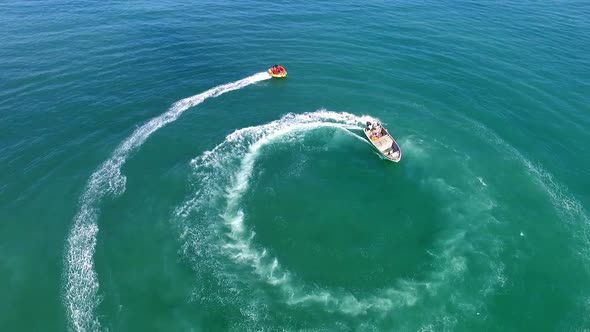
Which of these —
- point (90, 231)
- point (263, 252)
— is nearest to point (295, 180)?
point (263, 252)

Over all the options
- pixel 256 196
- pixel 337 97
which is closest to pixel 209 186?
pixel 256 196

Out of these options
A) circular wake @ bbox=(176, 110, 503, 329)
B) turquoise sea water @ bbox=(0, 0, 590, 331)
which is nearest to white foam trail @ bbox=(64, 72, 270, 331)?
turquoise sea water @ bbox=(0, 0, 590, 331)

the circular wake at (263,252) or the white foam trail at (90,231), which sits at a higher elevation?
the circular wake at (263,252)

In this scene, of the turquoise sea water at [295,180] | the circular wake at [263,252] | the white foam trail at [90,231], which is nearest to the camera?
the white foam trail at [90,231]

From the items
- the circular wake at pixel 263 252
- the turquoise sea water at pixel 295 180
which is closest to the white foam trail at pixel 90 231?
the turquoise sea water at pixel 295 180

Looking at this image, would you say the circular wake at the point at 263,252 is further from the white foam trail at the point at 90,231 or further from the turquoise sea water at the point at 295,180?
the white foam trail at the point at 90,231

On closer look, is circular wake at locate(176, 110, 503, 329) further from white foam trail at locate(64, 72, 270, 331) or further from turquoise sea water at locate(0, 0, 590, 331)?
white foam trail at locate(64, 72, 270, 331)

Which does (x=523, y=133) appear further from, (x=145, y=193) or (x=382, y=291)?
(x=145, y=193)
